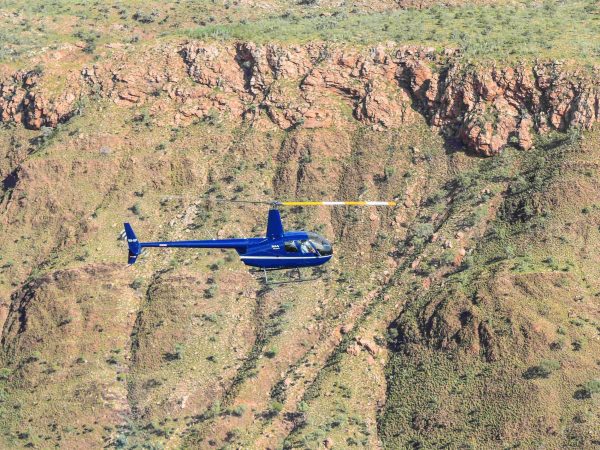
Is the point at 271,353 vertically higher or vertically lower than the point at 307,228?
lower

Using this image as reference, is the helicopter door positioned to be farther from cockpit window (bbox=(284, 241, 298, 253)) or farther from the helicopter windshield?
cockpit window (bbox=(284, 241, 298, 253))

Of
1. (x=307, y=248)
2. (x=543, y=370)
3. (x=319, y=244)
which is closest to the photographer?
(x=307, y=248)

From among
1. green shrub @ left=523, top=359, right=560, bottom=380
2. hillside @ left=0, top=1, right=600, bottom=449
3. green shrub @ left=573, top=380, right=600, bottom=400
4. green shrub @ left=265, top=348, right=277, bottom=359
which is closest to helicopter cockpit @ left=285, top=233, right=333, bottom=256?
hillside @ left=0, top=1, right=600, bottom=449

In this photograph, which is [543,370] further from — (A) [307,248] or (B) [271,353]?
(B) [271,353]

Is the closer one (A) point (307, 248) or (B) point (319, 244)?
(A) point (307, 248)

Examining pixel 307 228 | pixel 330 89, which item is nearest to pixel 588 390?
pixel 307 228
